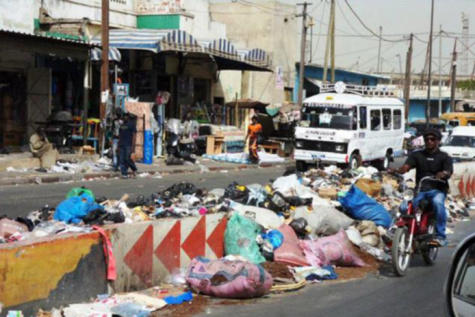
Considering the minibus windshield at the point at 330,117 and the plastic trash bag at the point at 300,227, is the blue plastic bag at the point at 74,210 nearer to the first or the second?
the plastic trash bag at the point at 300,227

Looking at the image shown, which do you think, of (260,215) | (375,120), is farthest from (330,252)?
(375,120)

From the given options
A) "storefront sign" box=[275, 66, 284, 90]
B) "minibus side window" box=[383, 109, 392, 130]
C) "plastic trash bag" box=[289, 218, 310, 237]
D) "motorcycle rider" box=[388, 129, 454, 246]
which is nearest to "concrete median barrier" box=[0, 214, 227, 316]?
"plastic trash bag" box=[289, 218, 310, 237]

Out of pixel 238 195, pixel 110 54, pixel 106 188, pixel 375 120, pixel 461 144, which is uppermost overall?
pixel 110 54

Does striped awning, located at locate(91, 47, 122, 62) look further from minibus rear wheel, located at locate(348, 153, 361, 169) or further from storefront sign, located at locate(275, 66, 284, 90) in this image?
storefront sign, located at locate(275, 66, 284, 90)

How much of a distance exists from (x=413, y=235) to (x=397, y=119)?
55.5ft

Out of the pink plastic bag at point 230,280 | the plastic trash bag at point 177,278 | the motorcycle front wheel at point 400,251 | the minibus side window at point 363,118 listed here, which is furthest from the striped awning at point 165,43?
the pink plastic bag at point 230,280

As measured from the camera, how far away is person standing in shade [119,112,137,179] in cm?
1839

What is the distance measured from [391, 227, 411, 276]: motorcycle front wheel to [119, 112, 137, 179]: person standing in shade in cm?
1119

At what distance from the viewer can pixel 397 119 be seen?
2512cm

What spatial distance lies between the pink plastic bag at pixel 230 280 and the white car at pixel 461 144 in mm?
20240

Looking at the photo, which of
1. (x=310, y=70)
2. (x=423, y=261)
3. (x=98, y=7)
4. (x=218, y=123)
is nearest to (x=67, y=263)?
→ (x=423, y=261)

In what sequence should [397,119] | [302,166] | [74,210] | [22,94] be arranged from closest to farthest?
[74,210]
[22,94]
[302,166]
[397,119]

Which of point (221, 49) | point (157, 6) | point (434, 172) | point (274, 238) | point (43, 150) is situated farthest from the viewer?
point (157, 6)

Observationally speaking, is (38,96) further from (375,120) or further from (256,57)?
(375,120)
